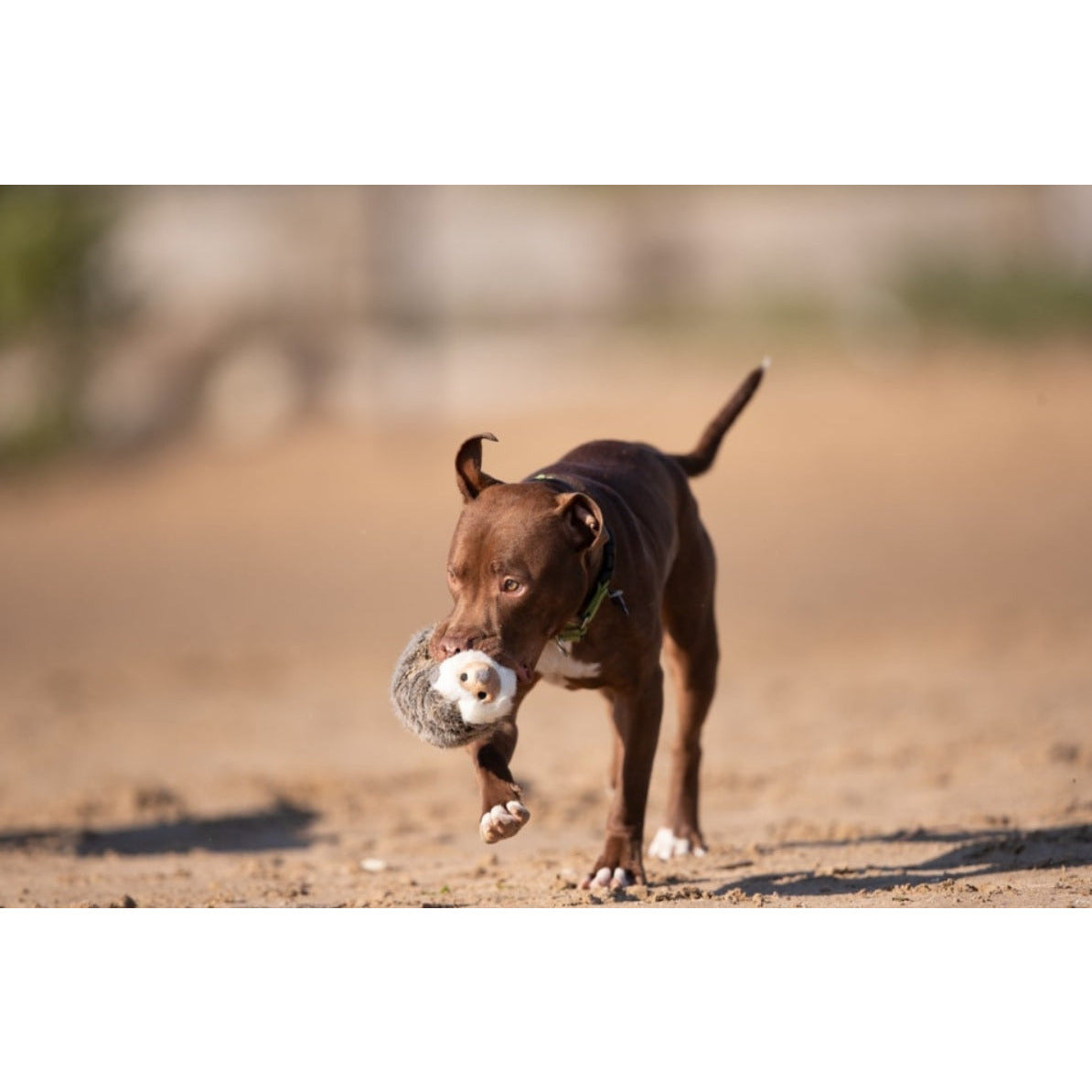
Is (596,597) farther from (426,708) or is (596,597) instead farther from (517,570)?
(426,708)

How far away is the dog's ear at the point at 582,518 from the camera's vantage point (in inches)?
203

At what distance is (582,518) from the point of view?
5.21m

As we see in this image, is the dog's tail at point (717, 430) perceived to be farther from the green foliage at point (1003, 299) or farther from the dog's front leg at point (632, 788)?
the green foliage at point (1003, 299)

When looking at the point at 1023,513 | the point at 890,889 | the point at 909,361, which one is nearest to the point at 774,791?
the point at 890,889

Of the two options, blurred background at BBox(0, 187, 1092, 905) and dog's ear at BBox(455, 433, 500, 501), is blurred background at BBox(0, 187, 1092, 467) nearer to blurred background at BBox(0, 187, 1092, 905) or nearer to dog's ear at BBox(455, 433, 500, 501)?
blurred background at BBox(0, 187, 1092, 905)

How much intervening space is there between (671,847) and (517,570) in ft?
6.36

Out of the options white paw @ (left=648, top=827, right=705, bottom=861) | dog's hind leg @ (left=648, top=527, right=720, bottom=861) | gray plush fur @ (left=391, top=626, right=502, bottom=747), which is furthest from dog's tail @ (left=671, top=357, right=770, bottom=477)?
gray plush fur @ (left=391, top=626, right=502, bottom=747)

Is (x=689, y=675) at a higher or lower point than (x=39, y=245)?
lower

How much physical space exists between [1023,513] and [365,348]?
1293cm

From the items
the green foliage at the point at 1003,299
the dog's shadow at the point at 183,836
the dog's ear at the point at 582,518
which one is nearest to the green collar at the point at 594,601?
the dog's ear at the point at 582,518

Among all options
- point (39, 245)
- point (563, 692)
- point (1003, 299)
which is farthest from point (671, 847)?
point (1003, 299)

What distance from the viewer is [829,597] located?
50.1 feet

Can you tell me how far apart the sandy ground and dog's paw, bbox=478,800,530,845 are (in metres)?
0.62

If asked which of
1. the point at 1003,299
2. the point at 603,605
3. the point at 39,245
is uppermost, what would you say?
the point at 39,245
